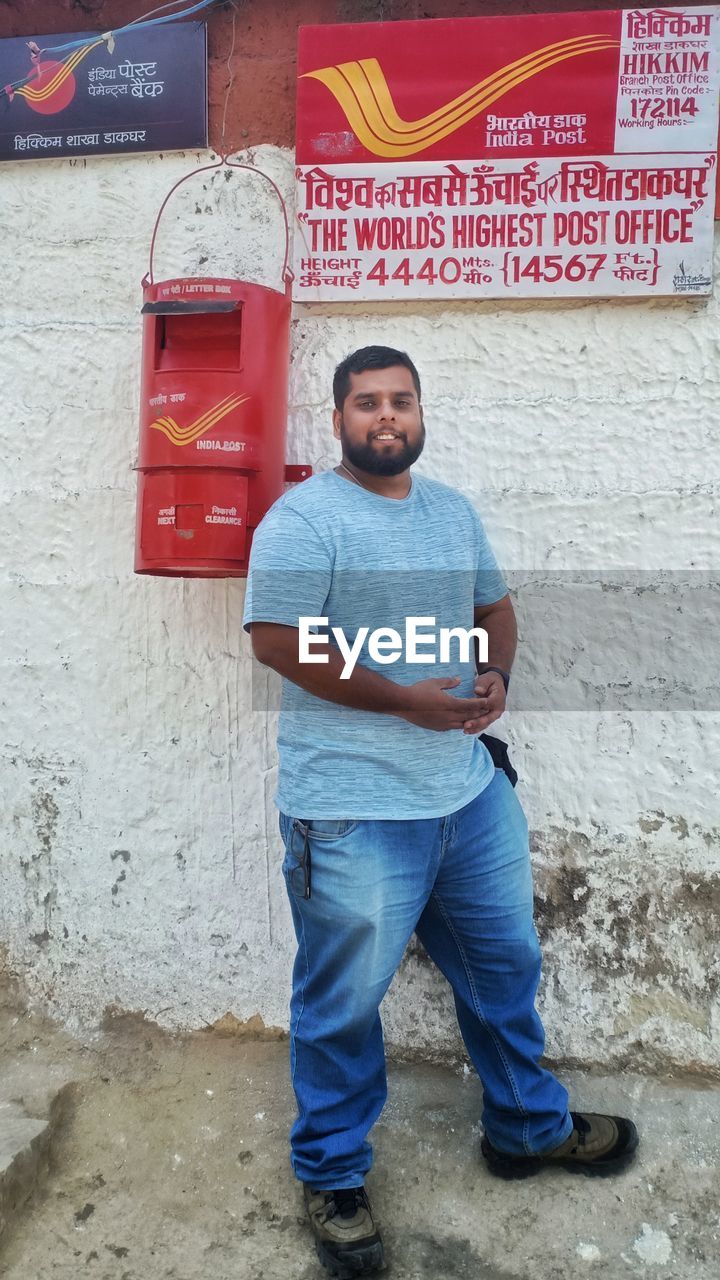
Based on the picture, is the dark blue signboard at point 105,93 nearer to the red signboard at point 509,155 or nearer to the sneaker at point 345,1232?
the red signboard at point 509,155

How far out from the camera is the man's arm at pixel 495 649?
209 cm

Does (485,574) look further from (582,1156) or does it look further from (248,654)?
(582,1156)

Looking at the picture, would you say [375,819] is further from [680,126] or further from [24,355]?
[680,126]

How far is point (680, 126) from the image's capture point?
246cm

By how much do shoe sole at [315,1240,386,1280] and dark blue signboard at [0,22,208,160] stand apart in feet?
8.92

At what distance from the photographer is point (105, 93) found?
266 cm

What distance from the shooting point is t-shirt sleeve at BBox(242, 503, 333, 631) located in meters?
1.93

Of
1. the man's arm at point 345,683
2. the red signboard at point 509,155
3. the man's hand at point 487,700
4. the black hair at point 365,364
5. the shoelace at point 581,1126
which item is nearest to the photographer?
the man's arm at point 345,683

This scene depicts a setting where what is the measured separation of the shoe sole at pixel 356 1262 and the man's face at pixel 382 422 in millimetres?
1641

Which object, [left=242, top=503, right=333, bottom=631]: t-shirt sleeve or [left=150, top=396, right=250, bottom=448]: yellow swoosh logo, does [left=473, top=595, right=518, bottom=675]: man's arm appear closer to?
[left=242, top=503, right=333, bottom=631]: t-shirt sleeve

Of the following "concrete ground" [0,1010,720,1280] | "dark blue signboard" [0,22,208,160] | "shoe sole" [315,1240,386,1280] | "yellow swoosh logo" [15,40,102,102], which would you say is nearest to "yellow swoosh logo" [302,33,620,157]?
"dark blue signboard" [0,22,208,160]

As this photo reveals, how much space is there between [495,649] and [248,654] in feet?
2.34

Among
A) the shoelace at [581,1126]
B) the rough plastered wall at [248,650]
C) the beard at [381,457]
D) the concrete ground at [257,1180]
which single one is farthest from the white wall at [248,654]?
the beard at [381,457]

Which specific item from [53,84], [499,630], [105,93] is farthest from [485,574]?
[53,84]
